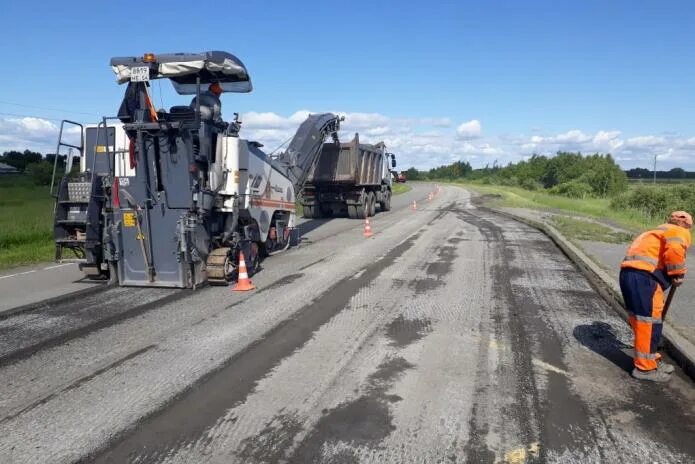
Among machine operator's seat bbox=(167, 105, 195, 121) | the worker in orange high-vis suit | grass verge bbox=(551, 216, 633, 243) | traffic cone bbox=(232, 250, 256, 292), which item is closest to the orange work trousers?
the worker in orange high-vis suit

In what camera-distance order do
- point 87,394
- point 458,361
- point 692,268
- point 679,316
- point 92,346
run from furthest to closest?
point 692,268, point 679,316, point 92,346, point 458,361, point 87,394

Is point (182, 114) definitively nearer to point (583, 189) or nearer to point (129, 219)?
point (129, 219)

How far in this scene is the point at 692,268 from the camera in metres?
10.6

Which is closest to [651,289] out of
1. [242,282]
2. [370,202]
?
[242,282]

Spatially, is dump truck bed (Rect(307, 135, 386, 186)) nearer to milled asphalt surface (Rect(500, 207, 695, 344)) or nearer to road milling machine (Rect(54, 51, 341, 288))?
milled asphalt surface (Rect(500, 207, 695, 344))

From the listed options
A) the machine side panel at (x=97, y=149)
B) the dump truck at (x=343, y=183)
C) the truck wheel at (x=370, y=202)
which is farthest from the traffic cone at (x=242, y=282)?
the truck wheel at (x=370, y=202)

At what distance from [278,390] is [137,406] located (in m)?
1.14

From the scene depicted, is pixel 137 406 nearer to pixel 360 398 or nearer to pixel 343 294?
pixel 360 398

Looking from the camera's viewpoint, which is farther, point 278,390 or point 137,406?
point 278,390

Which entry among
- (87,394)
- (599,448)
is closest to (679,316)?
(599,448)

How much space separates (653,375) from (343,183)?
17.9 m

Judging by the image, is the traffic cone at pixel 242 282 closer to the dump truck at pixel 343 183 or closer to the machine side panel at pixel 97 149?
the machine side panel at pixel 97 149

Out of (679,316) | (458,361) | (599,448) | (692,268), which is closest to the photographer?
A: (599,448)

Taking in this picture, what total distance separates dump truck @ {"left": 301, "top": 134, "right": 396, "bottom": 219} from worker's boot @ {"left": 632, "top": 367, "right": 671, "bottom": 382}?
16865 millimetres
